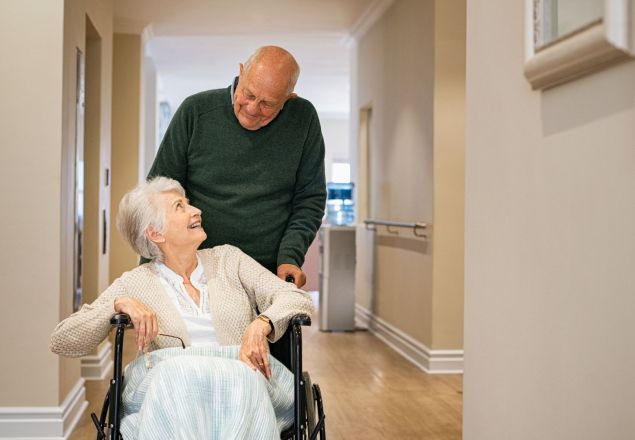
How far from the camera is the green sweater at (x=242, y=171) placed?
2537mm

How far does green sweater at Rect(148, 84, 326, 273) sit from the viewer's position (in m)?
2.54

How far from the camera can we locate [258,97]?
2.44 metres

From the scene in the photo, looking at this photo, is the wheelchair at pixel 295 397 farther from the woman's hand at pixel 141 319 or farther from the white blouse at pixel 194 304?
the white blouse at pixel 194 304

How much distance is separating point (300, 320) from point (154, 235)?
1.68 feet

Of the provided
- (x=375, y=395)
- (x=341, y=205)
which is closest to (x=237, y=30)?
(x=341, y=205)

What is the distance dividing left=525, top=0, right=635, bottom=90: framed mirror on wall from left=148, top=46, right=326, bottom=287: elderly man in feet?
3.19

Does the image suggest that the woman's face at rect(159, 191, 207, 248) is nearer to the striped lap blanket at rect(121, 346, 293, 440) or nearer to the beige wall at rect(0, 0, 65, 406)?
the striped lap blanket at rect(121, 346, 293, 440)

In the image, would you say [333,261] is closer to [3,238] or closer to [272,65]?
[3,238]

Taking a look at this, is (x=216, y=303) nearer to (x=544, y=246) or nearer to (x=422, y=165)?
(x=544, y=246)

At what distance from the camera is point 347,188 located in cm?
790

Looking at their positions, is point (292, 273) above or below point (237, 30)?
below

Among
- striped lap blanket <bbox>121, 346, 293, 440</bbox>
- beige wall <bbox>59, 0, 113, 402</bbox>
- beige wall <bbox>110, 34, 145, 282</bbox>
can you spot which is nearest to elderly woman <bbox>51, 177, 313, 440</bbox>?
striped lap blanket <bbox>121, 346, 293, 440</bbox>

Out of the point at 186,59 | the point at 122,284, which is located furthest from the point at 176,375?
the point at 186,59

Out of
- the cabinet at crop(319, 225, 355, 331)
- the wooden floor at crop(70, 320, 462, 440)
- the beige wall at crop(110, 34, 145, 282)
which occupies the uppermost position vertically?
the beige wall at crop(110, 34, 145, 282)
